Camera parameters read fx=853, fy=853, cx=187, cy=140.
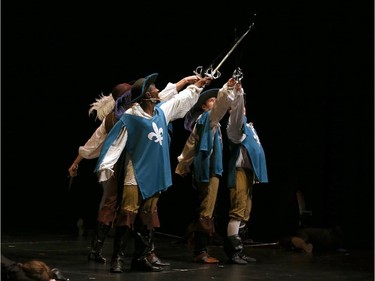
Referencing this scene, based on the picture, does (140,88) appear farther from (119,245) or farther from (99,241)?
(99,241)

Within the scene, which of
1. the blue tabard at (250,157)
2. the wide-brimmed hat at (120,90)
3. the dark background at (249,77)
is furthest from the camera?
the dark background at (249,77)

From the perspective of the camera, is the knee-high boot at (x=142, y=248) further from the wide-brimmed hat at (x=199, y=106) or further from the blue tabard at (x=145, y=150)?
the wide-brimmed hat at (x=199, y=106)

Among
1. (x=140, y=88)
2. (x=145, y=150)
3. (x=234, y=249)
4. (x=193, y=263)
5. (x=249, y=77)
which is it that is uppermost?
(x=249, y=77)

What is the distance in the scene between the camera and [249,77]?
25.4 ft

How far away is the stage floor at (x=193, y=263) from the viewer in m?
4.93

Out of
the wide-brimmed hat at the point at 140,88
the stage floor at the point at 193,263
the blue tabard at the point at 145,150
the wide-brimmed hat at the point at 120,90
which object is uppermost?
the wide-brimmed hat at the point at 120,90

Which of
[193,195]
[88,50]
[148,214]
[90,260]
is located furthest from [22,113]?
[148,214]

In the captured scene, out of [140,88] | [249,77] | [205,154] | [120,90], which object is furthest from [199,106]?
[249,77]

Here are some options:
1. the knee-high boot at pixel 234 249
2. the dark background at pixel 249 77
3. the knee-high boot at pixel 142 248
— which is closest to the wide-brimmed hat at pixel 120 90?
the knee-high boot at pixel 142 248

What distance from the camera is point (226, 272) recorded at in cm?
513

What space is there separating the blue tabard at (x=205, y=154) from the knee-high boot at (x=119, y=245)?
2.48ft

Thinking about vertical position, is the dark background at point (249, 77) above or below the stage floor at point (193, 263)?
above

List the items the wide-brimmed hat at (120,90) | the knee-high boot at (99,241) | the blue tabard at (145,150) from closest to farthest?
the blue tabard at (145,150) → the wide-brimmed hat at (120,90) → the knee-high boot at (99,241)

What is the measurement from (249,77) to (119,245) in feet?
10.4
